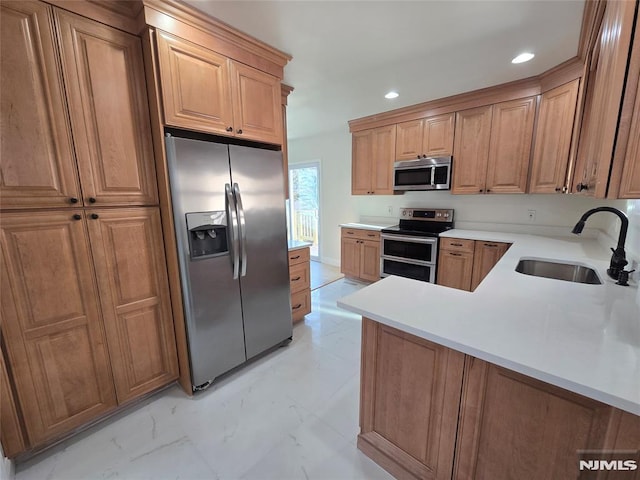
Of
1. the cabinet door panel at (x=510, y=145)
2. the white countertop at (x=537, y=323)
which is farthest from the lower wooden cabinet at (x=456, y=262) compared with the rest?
the white countertop at (x=537, y=323)

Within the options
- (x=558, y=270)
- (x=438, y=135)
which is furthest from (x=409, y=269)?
(x=438, y=135)

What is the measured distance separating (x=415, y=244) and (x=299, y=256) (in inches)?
60.7

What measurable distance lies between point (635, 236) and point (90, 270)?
3.24 metres

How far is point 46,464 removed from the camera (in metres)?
1.45

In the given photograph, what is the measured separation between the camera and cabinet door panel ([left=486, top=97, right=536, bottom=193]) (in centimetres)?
272

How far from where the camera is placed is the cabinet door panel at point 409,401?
1092mm

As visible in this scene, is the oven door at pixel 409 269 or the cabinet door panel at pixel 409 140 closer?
the oven door at pixel 409 269

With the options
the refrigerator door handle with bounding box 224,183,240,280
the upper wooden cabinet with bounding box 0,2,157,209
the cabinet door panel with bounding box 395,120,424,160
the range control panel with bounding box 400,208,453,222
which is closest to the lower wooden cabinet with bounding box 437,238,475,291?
the range control panel with bounding box 400,208,453,222

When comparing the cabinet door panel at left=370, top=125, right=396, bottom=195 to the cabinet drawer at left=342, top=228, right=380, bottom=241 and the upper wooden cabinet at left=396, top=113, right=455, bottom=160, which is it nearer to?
the upper wooden cabinet at left=396, top=113, right=455, bottom=160

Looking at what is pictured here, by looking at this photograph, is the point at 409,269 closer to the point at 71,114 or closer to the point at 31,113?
the point at 71,114

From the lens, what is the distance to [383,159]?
3.79 meters

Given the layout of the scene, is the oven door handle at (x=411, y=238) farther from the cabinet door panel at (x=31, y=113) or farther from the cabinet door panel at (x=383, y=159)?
the cabinet door panel at (x=31, y=113)

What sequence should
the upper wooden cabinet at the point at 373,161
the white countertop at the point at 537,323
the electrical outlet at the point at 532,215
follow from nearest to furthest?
the white countertop at the point at 537,323 → the electrical outlet at the point at 532,215 → the upper wooden cabinet at the point at 373,161

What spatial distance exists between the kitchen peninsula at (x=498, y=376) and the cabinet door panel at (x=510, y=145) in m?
1.72
